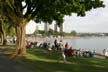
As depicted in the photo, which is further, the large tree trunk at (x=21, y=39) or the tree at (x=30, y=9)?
the large tree trunk at (x=21, y=39)

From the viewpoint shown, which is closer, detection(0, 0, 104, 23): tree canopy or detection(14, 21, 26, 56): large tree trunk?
detection(0, 0, 104, 23): tree canopy

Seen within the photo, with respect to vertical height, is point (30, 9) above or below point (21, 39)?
above

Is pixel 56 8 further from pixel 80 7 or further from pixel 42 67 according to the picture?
pixel 42 67

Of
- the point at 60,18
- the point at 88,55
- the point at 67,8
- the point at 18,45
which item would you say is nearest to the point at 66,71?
the point at 67,8

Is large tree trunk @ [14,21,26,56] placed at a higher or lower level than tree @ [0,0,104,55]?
lower

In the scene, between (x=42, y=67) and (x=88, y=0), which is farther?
(x=88, y=0)

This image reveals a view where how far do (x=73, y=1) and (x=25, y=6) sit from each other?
6.07 meters

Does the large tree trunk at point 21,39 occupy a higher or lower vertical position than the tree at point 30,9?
lower

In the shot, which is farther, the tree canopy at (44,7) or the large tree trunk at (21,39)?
the large tree trunk at (21,39)

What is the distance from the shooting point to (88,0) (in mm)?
31797

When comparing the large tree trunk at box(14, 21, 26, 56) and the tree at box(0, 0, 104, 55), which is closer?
the tree at box(0, 0, 104, 55)

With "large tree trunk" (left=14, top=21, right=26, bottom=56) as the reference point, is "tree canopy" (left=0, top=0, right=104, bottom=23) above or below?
above

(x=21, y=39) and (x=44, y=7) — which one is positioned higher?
(x=44, y=7)

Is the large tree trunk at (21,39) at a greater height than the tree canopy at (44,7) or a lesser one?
lesser
